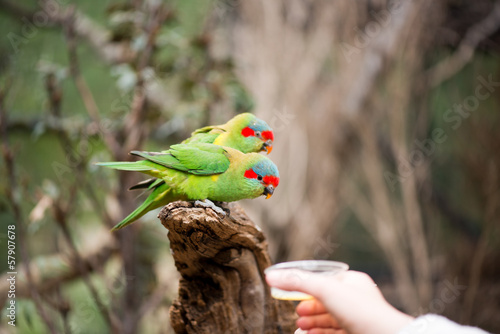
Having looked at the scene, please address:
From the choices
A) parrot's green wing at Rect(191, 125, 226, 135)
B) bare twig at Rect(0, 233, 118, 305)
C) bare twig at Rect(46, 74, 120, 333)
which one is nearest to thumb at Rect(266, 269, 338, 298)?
parrot's green wing at Rect(191, 125, 226, 135)

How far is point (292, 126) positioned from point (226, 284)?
2538 mm

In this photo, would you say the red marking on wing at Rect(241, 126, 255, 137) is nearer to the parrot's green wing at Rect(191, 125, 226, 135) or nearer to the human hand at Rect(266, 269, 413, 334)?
the parrot's green wing at Rect(191, 125, 226, 135)

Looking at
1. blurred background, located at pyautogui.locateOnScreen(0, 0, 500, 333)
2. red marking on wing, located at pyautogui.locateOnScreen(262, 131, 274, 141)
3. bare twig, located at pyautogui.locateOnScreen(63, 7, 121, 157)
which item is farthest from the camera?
blurred background, located at pyautogui.locateOnScreen(0, 0, 500, 333)

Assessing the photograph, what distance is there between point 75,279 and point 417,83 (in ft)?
11.7

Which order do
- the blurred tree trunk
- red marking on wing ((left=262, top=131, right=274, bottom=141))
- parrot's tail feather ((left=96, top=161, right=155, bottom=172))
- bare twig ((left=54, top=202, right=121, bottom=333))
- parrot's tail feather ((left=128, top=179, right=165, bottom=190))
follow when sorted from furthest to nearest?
the blurred tree trunk < bare twig ((left=54, top=202, right=121, bottom=333)) < red marking on wing ((left=262, top=131, right=274, bottom=141)) < parrot's tail feather ((left=128, top=179, right=165, bottom=190)) < parrot's tail feather ((left=96, top=161, right=155, bottom=172))

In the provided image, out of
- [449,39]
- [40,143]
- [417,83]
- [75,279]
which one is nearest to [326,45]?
[417,83]

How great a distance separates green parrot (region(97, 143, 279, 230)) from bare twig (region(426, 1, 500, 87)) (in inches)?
134

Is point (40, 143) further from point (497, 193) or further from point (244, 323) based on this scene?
point (497, 193)

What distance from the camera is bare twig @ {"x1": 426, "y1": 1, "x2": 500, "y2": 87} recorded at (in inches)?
174

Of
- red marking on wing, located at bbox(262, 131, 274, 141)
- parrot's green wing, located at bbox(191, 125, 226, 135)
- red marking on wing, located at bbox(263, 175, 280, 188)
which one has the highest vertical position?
parrot's green wing, located at bbox(191, 125, 226, 135)

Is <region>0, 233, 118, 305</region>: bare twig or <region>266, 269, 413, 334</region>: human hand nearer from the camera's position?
<region>266, 269, 413, 334</region>: human hand

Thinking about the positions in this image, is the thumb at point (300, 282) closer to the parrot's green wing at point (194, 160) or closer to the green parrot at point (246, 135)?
the parrot's green wing at point (194, 160)

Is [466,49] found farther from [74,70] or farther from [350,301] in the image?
[350,301]

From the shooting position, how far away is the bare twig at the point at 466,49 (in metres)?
4.41
